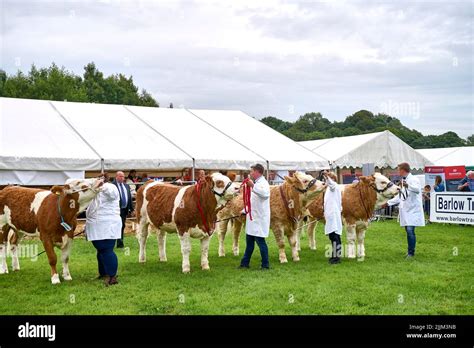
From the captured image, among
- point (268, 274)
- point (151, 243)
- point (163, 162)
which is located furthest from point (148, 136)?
point (268, 274)

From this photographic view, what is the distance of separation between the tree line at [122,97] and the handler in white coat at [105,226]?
122 ft

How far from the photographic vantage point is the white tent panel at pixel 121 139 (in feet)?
49.1

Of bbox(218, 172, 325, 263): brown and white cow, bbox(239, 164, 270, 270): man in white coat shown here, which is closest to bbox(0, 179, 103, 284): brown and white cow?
bbox(239, 164, 270, 270): man in white coat

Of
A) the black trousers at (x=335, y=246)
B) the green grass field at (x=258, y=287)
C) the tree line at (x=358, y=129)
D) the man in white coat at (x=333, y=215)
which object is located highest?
the tree line at (x=358, y=129)

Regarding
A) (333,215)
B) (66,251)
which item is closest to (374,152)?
(333,215)

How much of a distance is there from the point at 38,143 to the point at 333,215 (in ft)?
29.9

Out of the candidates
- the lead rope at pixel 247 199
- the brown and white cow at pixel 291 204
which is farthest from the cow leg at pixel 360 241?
the lead rope at pixel 247 199

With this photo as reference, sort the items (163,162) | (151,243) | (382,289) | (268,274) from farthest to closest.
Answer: (163,162)
(151,243)
(268,274)
(382,289)

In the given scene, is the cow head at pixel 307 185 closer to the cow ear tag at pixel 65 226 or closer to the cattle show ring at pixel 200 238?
the cattle show ring at pixel 200 238

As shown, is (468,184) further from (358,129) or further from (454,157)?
(358,129)
